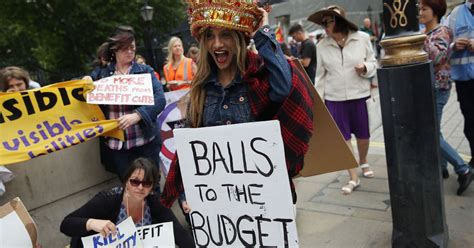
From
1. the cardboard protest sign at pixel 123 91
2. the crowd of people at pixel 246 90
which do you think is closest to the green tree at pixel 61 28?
the crowd of people at pixel 246 90

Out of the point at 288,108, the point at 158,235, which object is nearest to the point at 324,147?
the point at 288,108

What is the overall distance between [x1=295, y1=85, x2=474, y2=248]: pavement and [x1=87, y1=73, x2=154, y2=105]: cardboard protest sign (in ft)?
5.50

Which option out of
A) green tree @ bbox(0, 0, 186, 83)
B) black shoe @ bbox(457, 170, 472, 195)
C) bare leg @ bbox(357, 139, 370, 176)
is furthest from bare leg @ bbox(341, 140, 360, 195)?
green tree @ bbox(0, 0, 186, 83)

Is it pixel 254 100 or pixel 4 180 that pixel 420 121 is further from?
pixel 4 180

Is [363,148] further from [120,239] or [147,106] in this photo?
[120,239]

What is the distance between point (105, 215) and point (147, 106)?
0.95 meters

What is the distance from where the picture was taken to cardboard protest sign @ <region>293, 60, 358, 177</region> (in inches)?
83.6

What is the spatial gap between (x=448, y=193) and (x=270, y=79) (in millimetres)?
2740

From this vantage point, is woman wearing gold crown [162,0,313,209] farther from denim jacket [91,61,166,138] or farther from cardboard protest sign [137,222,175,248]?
denim jacket [91,61,166,138]

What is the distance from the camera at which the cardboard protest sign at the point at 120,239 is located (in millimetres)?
2378

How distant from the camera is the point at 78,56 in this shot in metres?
20.5

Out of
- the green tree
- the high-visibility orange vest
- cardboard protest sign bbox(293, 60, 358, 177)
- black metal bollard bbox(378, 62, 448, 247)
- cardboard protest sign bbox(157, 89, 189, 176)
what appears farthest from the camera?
the green tree

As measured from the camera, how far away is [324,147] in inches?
87.8

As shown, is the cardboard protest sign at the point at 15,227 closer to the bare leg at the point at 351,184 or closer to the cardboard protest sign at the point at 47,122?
the cardboard protest sign at the point at 47,122
